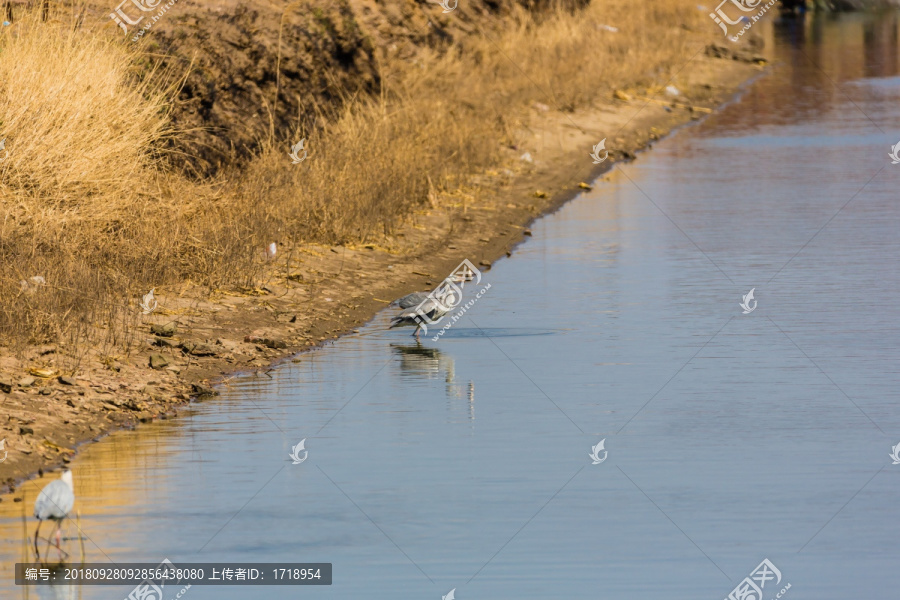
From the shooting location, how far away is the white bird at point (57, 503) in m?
8.26

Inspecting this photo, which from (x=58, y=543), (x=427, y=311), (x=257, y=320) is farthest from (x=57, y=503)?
(x=257, y=320)

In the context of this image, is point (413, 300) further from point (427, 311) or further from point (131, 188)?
point (131, 188)

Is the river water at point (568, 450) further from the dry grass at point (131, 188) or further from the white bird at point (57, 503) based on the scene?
the dry grass at point (131, 188)

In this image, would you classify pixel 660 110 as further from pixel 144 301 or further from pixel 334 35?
pixel 144 301

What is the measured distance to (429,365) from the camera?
1292 centimetres

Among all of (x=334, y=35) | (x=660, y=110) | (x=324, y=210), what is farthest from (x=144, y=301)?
(x=660, y=110)

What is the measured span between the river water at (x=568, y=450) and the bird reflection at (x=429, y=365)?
0.03 m

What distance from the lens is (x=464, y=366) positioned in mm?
12797

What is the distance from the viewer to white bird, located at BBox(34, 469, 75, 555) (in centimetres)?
826

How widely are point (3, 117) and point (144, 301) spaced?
2.41 meters

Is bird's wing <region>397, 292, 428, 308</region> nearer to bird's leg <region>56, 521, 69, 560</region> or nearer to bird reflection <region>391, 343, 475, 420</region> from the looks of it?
bird reflection <region>391, 343, 475, 420</region>

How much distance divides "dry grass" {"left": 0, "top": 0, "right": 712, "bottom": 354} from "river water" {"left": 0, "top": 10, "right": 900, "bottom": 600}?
1.50m

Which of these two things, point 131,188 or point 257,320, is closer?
point 257,320

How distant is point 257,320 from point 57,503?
6.13m
